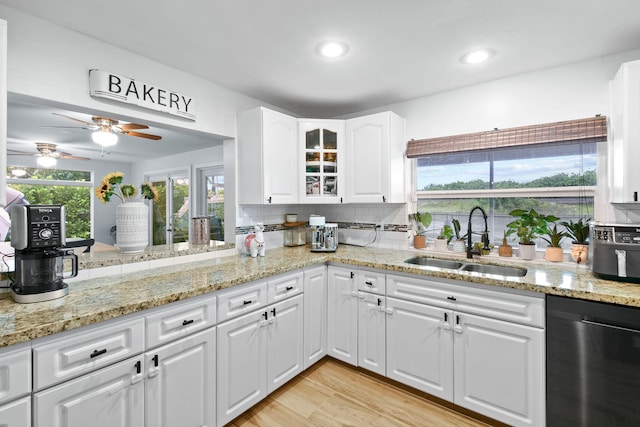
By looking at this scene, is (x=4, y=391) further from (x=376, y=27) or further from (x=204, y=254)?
(x=376, y=27)

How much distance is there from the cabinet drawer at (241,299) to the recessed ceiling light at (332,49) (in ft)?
5.12

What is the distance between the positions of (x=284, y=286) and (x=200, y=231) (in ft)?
3.20

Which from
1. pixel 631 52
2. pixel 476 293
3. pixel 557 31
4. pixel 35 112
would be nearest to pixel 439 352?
pixel 476 293

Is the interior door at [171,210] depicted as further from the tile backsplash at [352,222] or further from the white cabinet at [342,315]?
the white cabinet at [342,315]

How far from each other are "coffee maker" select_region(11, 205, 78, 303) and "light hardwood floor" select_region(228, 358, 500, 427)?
1288 mm

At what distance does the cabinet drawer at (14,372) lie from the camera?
1.06 m

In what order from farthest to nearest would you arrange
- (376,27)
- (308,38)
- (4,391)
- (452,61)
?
1. (452,61)
2. (308,38)
3. (376,27)
4. (4,391)

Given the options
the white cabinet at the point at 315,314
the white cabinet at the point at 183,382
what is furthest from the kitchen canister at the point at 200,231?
the white cabinet at the point at 183,382

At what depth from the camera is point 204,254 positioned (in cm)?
248

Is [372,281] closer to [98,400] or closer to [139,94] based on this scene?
[98,400]

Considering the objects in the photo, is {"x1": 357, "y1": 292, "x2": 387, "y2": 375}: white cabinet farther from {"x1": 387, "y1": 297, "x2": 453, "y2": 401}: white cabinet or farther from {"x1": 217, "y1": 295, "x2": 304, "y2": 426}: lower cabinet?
{"x1": 217, "y1": 295, "x2": 304, "y2": 426}: lower cabinet

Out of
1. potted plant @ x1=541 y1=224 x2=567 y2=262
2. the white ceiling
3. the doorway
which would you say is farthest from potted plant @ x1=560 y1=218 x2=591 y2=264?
the doorway

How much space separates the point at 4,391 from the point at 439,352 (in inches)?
83.8

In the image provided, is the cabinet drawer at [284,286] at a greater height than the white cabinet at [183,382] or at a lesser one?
greater
